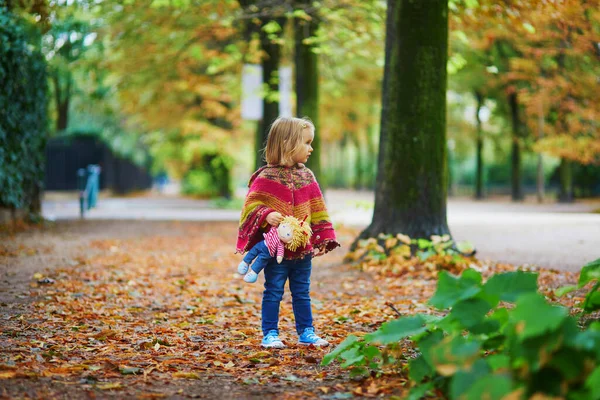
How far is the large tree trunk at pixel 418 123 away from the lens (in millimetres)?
8516

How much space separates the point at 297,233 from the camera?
4.51 meters

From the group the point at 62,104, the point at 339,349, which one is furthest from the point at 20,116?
the point at 62,104

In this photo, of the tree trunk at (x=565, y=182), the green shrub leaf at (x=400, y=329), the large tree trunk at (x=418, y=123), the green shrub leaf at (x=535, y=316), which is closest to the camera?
the green shrub leaf at (x=535, y=316)

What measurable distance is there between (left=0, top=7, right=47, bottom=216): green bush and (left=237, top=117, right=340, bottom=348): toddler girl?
768cm

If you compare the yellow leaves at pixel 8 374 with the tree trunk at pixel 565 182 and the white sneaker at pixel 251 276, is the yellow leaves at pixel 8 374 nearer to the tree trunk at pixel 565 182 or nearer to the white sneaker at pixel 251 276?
the white sneaker at pixel 251 276

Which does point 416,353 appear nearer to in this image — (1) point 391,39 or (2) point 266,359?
(2) point 266,359

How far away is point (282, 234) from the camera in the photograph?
449cm

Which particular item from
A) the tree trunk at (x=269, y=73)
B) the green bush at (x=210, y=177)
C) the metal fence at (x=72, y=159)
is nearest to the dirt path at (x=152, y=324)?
the tree trunk at (x=269, y=73)

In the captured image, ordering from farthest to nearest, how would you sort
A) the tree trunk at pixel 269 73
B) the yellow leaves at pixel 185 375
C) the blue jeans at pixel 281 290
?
the tree trunk at pixel 269 73
the blue jeans at pixel 281 290
the yellow leaves at pixel 185 375

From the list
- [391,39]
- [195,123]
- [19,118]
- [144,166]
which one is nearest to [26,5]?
[19,118]

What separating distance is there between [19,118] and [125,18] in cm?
440

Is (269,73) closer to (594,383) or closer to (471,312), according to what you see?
(471,312)

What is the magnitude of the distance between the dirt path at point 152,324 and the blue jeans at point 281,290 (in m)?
0.19

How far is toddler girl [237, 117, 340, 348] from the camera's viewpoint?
15.2 feet
